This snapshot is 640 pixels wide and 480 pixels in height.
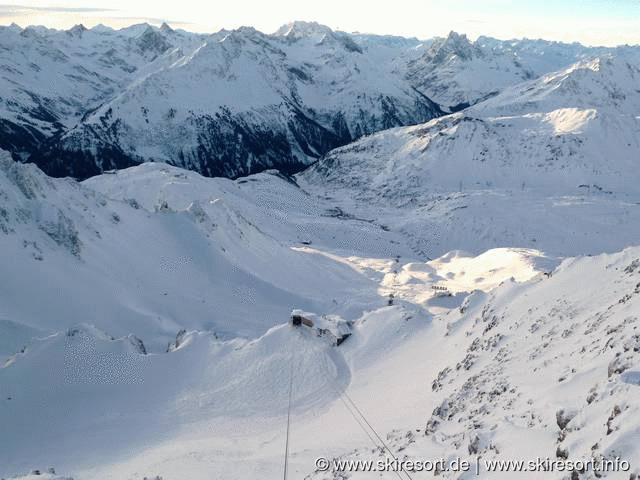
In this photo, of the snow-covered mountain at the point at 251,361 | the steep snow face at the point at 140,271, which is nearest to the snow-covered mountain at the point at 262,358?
the snow-covered mountain at the point at 251,361

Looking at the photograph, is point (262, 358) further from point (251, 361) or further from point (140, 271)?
point (140, 271)

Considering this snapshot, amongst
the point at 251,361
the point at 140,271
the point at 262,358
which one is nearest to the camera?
the point at 251,361

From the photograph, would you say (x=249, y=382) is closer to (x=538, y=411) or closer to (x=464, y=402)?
(x=464, y=402)

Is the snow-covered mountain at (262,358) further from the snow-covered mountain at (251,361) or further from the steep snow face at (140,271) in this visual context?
the steep snow face at (140,271)

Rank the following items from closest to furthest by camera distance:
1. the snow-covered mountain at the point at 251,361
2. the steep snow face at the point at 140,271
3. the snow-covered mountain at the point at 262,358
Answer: the snow-covered mountain at the point at 262,358, the snow-covered mountain at the point at 251,361, the steep snow face at the point at 140,271

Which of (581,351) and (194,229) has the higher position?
(581,351)

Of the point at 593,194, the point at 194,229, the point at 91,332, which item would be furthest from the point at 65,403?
the point at 593,194

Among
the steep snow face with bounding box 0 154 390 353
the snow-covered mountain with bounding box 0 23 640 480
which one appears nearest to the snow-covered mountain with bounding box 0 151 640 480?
the snow-covered mountain with bounding box 0 23 640 480

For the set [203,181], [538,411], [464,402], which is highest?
[538,411]

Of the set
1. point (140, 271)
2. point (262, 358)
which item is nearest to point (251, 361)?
point (262, 358)

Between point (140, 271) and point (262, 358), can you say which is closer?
point (262, 358)

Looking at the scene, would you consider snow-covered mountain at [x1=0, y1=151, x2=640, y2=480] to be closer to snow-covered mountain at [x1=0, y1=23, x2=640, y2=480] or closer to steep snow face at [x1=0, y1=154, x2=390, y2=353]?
snow-covered mountain at [x1=0, y1=23, x2=640, y2=480]
